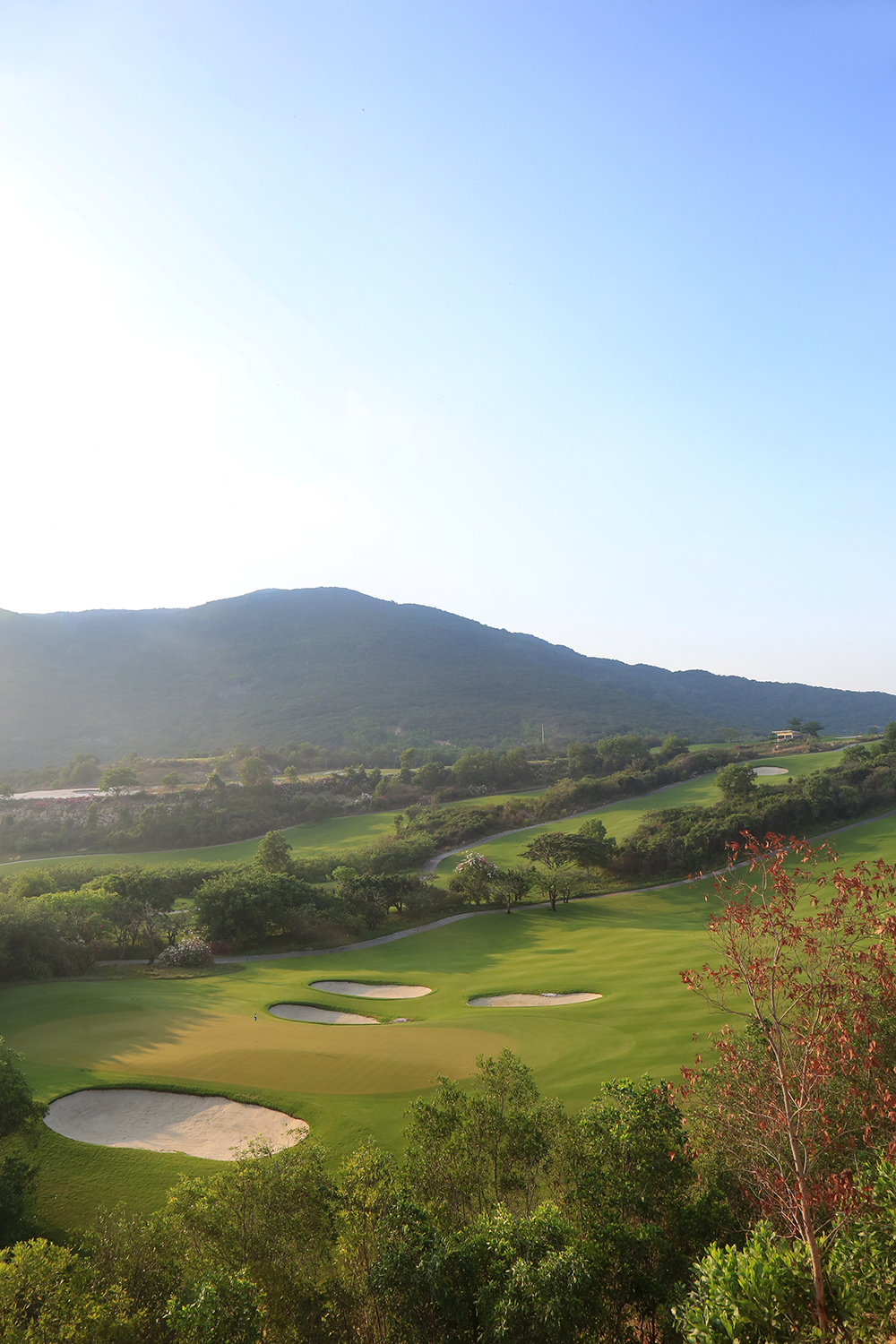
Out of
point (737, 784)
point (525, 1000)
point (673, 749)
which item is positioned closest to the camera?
point (525, 1000)

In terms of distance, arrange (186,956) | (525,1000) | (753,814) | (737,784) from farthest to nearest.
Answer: (737,784) → (753,814) → (186,956) → (525,1000)

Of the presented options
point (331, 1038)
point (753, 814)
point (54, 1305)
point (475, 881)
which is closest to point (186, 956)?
point (331, 1038)

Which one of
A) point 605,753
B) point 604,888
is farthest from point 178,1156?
point 605,753

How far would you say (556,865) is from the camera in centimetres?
4675

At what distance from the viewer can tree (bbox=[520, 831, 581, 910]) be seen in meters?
43.5

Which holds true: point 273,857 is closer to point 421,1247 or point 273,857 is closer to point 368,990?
point 368,990

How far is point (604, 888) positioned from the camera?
47.6m

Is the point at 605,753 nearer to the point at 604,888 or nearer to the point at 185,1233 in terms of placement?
the point at 604,888

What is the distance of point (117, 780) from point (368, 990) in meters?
56.5

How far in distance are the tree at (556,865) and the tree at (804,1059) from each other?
32.2m

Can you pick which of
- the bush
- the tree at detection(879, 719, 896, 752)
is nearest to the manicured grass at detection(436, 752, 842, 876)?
the tree at detection(879, 719, 896, 752)

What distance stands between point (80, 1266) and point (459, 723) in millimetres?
152650

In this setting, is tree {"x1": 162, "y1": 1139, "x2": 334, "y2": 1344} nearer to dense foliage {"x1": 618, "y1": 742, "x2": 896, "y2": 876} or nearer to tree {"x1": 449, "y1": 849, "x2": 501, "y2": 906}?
tree {"x1": 449, "y1": 849, "x2": 501, "y2": 906}

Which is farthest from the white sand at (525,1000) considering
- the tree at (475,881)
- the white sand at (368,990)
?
the tree at (475,881)
